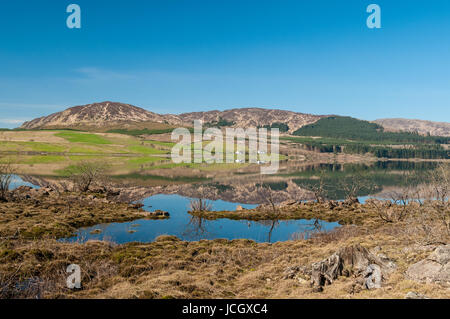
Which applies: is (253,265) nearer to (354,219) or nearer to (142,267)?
(142,267)

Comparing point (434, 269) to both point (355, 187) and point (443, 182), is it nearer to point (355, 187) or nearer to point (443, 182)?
point (443, 182)

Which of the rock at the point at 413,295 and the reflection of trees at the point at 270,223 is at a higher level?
the rock at the point at 413,295

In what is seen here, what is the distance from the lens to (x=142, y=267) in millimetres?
16000

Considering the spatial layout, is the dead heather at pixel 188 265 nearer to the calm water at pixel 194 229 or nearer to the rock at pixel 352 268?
the rock at pixel 352 268

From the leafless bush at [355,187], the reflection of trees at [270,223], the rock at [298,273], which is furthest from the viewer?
the leafless bush at [355,187]

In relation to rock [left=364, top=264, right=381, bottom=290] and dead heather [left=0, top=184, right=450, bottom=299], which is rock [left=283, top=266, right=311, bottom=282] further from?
rock [left=364, top=264, right=381, bottom=290]

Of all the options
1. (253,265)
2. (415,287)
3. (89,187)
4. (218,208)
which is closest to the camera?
(415,287)

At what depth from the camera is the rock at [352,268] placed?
12.4 metres

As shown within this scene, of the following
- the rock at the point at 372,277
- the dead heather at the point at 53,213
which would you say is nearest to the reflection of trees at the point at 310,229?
the rock at the point at 372,277

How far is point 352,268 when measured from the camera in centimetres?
1372

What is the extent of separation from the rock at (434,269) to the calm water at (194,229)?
564 inches
